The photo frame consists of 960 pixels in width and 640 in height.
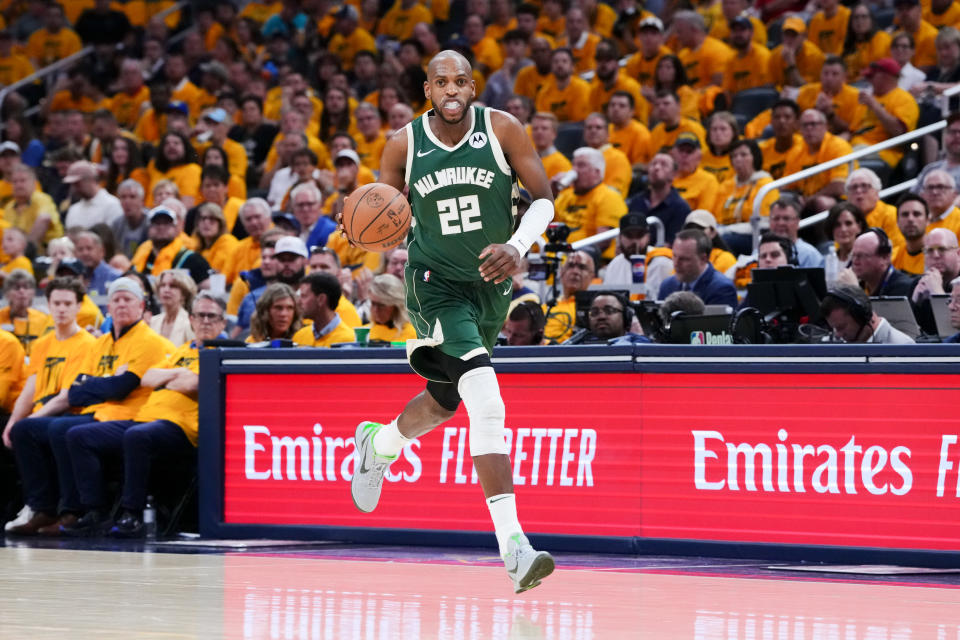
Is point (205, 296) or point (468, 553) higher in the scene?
point (205, 296)

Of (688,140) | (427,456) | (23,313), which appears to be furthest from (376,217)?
(688,140)

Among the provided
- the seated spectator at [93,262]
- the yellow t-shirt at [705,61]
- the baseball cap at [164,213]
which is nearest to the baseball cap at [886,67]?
the yellow t-shirt at [705,61]

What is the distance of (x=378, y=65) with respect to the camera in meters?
19.4

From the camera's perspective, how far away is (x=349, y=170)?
15.0m

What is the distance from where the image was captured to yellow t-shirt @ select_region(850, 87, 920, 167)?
1424cm

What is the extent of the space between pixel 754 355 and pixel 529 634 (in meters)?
3.47

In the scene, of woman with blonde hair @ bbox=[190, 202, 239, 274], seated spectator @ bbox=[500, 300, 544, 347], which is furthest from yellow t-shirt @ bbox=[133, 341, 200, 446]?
woman with blonde hair @ bbox=[190, 202, 239, 274]

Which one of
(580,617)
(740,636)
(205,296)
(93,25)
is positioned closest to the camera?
(740,636)

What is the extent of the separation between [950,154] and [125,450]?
736cm

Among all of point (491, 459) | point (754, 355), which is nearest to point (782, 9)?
point (754, 355)

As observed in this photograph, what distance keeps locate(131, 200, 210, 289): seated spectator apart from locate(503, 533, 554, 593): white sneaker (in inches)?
323

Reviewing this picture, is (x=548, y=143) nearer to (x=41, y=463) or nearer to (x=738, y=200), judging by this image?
(x=738, y=200)

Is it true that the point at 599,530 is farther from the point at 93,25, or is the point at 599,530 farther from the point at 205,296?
the point at 93,25

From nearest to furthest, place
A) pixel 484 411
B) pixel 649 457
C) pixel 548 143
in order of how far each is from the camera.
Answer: pixel 484 411 < pixel 649 457 < pixel 548 143
